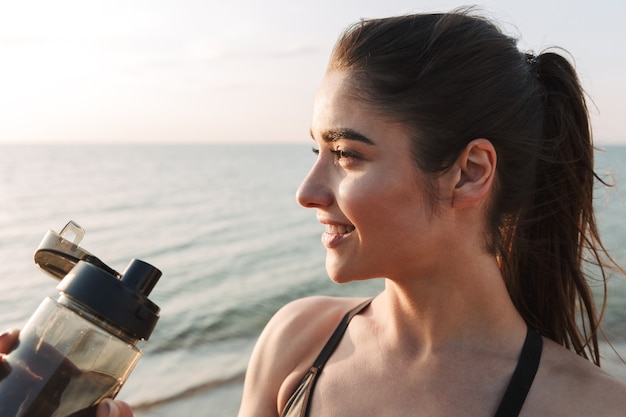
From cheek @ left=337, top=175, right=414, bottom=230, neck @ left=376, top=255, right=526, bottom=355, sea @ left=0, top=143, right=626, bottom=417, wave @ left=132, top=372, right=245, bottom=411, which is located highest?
cheek @ left=337, top=175, right=414, bottom=230

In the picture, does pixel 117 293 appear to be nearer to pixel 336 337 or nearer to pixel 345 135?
pixel 345 135

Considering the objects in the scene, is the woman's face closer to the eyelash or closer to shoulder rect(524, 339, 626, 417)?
the eyelash

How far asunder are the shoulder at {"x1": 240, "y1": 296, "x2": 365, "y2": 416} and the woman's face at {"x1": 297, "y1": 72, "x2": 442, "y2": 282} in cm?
46

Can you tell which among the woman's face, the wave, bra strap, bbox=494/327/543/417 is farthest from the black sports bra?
the wave

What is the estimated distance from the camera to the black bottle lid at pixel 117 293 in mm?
1345

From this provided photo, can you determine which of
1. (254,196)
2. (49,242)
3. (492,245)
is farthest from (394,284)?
(254,196)

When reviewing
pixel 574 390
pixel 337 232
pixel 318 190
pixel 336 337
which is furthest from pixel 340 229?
pixel 574 390

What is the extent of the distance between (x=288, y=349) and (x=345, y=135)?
85cm

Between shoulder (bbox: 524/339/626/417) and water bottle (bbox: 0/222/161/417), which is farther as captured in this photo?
shoulder (bbox: 524/339/626/417)

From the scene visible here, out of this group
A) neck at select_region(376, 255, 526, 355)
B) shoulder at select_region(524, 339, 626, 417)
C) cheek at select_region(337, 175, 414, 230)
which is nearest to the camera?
shoulder at select_region(524, 339, 626, 417)

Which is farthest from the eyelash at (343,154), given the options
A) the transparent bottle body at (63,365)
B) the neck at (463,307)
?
the transparent bottle body at (63,365)

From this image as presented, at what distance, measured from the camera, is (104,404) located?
1389 mm

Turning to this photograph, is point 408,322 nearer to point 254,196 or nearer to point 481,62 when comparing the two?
point 481,62

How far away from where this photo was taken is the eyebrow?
80.4 inches
